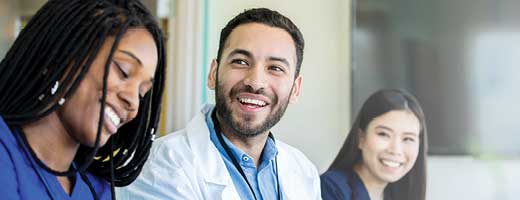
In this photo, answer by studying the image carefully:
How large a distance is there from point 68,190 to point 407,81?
3.33ft

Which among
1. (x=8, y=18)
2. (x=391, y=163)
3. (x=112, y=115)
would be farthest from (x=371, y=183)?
(x=8, y=18)

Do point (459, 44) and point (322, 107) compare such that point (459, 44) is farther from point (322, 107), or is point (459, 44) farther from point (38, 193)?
point (38, 193)

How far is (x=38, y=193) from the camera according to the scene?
2.22ft

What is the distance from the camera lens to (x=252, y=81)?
1117 mm

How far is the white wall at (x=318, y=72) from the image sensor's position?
1484 millimetres

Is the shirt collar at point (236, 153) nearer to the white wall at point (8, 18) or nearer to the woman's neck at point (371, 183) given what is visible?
the woman's neck at point (371, 183)

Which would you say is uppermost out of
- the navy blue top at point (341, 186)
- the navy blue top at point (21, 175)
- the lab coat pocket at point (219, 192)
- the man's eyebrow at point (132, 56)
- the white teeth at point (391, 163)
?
the man's eyebrow at point (132, 56)

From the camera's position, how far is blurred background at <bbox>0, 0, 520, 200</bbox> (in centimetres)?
145

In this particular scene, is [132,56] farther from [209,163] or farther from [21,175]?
[209,163]

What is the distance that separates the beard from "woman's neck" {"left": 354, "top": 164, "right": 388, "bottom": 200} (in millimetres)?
407

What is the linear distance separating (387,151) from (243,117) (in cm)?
50

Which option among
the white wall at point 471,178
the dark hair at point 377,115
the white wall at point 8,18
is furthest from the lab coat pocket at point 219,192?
the white wall at point 8,18

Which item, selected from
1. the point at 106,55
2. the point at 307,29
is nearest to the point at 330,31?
the point at 307,29

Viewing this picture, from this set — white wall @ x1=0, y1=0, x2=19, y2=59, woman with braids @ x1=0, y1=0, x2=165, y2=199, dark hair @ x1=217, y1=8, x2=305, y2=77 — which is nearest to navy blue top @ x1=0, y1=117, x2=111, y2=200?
woman with braids @ x1=0, y1=0, x2=165, y2=199
